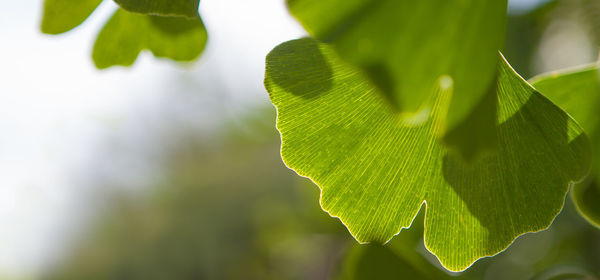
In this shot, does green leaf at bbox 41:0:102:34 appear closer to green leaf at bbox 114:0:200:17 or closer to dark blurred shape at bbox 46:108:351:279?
green leaf at bbox 114:0:200:17

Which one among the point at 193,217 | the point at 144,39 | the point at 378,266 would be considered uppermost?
the point at 144,39

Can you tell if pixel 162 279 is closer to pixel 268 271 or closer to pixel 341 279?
pixel 268 271

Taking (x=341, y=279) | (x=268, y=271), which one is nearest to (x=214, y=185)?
(x=268, y=271)

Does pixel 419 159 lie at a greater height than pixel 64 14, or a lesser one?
lesser

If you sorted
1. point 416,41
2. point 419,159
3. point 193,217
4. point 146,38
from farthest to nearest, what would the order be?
point 193,217, point 146,38, point 419,159, point 416,41

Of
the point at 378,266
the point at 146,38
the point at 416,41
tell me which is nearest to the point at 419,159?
the point at 416,41

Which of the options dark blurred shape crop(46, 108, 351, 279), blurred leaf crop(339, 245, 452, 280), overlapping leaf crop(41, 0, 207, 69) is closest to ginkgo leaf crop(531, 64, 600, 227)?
blurred leaf crop(339, 245, 452, 280)

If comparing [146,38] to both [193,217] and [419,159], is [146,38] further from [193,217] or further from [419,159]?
[193,217]
